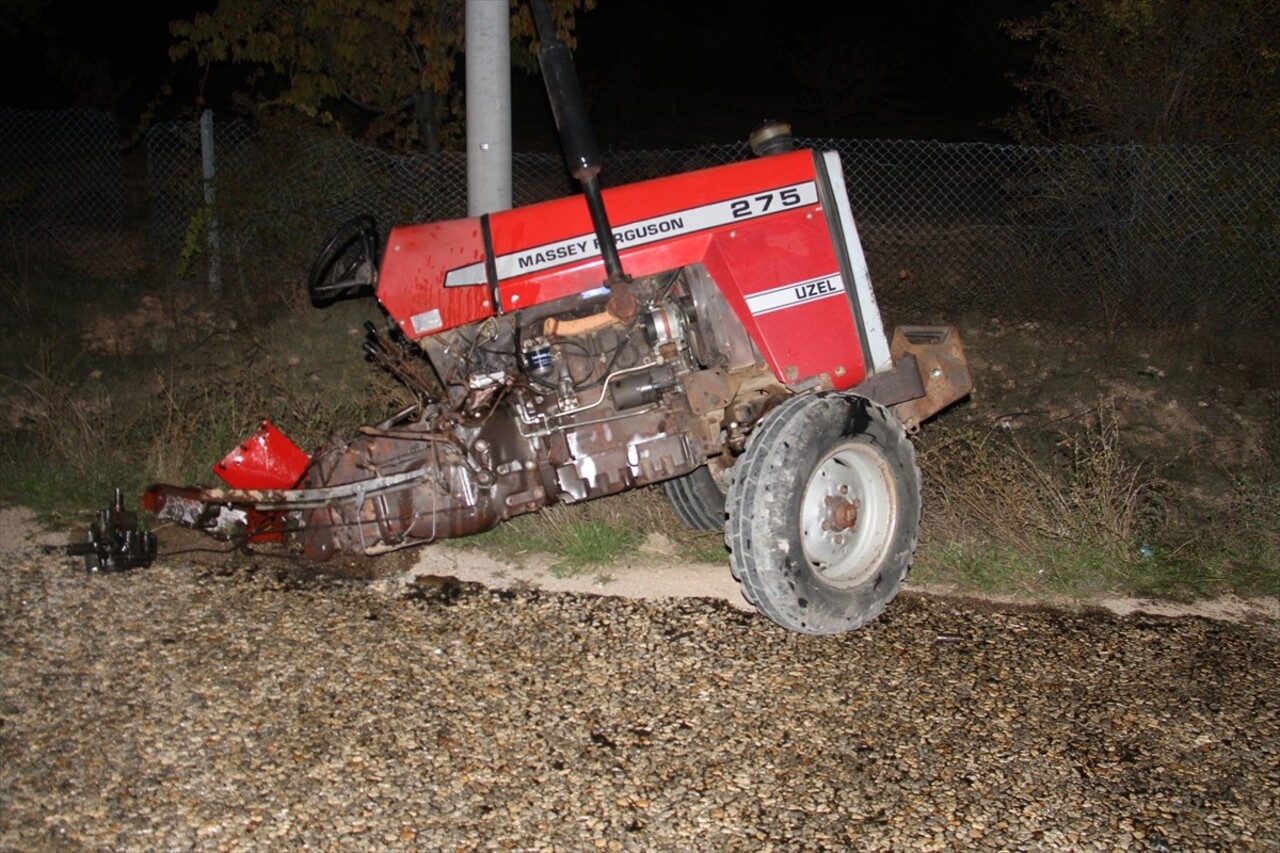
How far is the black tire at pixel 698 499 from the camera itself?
585 cm

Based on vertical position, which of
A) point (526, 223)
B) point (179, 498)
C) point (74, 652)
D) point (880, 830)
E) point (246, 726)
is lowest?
point (880, 830)

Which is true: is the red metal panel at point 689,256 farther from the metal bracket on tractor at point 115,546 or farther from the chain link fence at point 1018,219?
the chain link fence at point 1018,219

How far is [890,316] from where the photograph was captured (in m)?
9.64

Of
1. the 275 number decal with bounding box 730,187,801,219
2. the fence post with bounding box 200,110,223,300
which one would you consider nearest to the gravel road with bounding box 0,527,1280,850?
the 275 number decal with bounding box 730,187,801,219

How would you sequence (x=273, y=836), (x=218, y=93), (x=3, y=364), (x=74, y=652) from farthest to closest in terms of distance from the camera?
(x=218, y=93)
(x=3, y=364)
(x=74, y=652)
(x=273, y=836)

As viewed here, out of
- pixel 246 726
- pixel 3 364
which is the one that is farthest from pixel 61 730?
pixel 3 364

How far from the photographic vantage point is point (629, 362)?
16.4 feet

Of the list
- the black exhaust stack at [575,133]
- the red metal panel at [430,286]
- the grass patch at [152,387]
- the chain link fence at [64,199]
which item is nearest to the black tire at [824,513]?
the black exhaust stack at [575,133]

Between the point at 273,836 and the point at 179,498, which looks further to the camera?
the point at 179,498

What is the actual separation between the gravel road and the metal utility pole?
90.8 inches

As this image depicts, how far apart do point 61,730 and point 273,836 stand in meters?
1.04

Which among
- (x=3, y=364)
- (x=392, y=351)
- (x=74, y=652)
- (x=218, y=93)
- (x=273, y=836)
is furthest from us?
(x=218, y=93)

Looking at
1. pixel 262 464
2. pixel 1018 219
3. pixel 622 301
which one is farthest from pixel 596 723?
pixel 1018 219

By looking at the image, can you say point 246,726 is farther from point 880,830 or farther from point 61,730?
point 880,830
